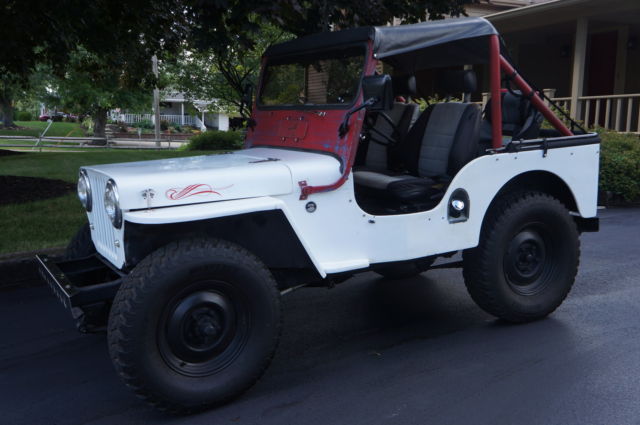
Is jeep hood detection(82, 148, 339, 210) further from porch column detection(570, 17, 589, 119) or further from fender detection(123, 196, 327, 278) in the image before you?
porch column detection(570, 17, 589, 119)

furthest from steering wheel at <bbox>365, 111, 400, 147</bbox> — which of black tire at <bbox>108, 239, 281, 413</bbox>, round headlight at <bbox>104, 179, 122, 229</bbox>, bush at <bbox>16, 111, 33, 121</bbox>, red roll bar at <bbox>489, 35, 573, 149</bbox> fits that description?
bush at <bbox>16, 111, 33, 121</bbox>

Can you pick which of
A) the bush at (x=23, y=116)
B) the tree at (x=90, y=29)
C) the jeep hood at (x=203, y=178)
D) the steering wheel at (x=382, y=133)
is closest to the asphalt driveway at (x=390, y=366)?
the jeep hood at (x=203, y=178)

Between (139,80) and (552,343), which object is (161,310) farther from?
(139,80)

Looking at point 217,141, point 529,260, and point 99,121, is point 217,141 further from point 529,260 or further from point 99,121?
point 99,121

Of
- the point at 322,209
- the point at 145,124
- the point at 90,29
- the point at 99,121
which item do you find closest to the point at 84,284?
the point at 322,209

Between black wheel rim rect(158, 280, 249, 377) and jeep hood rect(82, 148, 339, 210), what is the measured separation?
502 mm

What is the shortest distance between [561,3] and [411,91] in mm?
10272

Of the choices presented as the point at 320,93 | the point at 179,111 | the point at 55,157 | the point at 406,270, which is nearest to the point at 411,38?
the point at 320,93

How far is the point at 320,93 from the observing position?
176 inches

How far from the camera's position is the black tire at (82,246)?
14.3 feet

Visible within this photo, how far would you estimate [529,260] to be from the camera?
15.5ft

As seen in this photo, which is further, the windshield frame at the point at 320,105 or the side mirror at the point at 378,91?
the windshield frame at the point at 320,105

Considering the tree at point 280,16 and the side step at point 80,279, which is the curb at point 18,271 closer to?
the side step at point 80,279

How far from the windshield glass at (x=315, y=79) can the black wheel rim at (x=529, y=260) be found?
1665 mm
